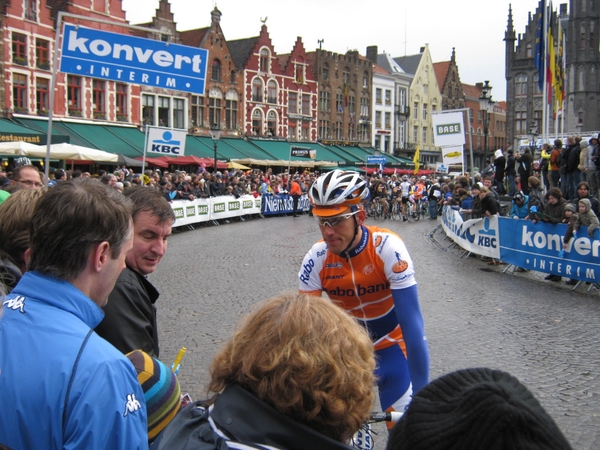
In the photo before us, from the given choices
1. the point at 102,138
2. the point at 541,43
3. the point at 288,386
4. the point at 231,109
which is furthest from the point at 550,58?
the point at 231,109

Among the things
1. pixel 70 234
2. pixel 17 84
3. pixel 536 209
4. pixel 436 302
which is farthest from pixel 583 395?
pixel 17 84

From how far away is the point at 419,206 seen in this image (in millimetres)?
29391

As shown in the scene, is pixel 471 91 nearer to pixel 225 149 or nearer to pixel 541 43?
pixel 225 149

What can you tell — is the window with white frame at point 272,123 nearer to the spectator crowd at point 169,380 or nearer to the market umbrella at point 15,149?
the market umbrella at point 15,149

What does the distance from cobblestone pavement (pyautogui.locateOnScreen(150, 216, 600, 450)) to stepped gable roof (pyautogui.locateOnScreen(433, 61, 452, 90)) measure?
75526 millimetres

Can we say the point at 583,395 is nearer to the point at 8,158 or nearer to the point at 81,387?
the point at 81,387

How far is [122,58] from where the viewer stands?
7852mm

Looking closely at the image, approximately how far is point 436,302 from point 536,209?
17.5 feet

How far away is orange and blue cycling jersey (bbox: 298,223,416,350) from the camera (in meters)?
3.16

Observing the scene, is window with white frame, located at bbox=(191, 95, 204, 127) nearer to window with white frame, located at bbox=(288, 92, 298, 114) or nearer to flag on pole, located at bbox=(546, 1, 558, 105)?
window with white frame, located at bbox=(288, 92, 298, 114)

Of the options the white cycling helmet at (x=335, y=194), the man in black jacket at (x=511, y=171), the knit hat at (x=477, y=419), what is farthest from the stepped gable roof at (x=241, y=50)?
the knit hat at (x=477, y=419)

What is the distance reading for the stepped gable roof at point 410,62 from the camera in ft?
262

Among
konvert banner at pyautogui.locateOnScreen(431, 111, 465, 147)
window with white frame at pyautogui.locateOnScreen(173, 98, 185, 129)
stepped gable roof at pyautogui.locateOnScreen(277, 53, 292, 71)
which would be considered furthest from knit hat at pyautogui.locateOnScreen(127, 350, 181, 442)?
stepped gable roof at pyautogui.locateOnScreen(277, 53, 292, 71)

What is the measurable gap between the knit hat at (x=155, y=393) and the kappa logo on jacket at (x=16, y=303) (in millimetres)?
431
